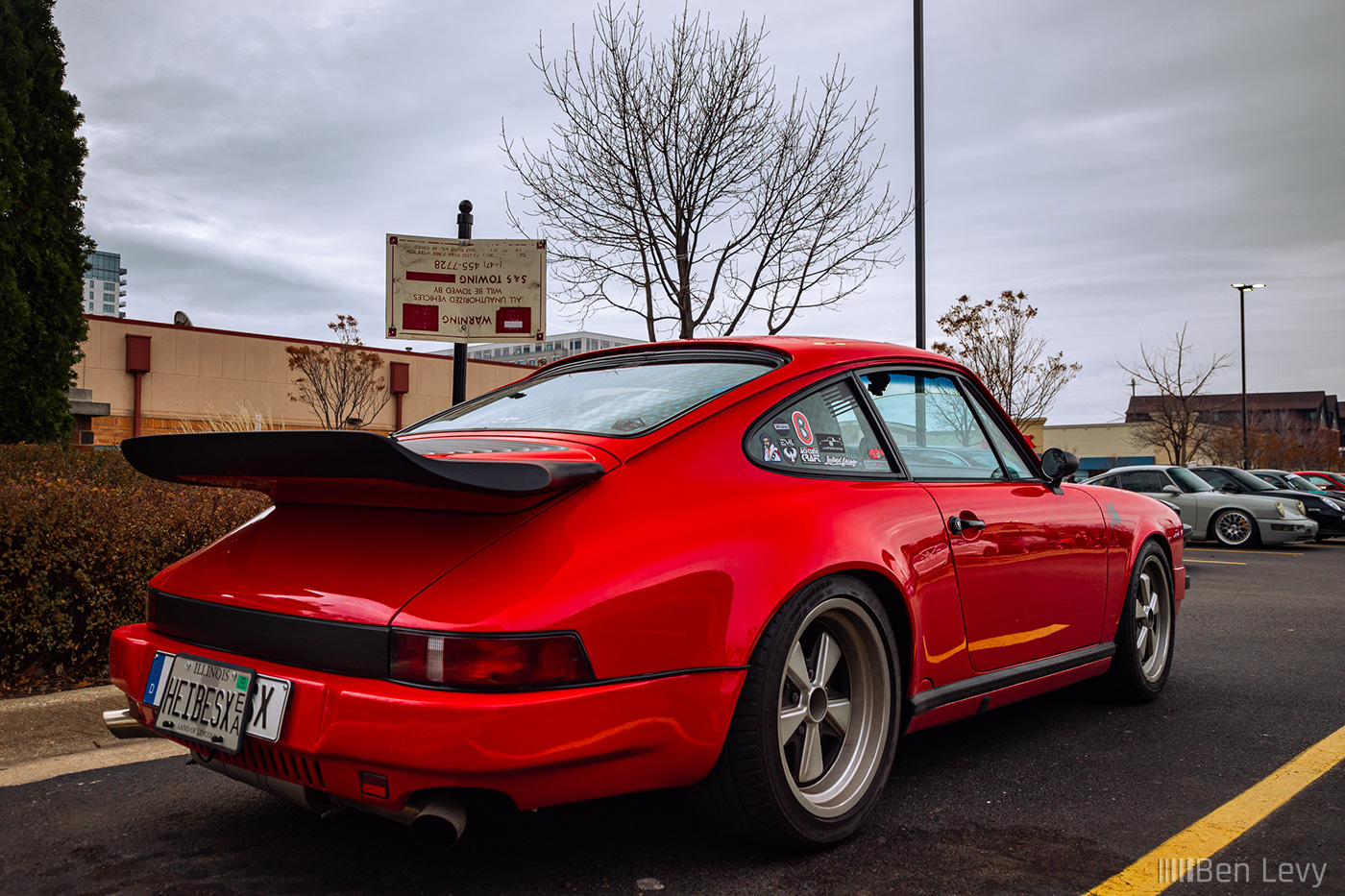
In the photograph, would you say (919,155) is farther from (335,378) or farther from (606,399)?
(335,378)

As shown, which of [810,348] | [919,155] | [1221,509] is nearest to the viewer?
[810,348]

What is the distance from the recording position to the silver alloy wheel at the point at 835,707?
103 inches

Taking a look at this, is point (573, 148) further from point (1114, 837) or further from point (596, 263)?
point (1114, 837)

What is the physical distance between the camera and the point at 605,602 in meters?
2.18

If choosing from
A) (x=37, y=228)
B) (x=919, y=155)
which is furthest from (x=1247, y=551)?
(x=37, y=228)

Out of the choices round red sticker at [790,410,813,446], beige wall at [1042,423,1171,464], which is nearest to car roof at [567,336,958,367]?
round red sticker at [790,410,813,446]

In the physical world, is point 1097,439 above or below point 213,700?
above

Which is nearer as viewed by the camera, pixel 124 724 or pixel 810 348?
pixel 124 724

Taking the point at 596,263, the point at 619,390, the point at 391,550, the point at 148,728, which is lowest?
the point at 148,728

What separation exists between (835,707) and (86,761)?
106 inches

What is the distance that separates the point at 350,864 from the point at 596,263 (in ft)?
31.1

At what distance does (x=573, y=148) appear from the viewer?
36.1 feet

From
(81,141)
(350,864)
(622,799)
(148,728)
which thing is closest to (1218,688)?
(622,799)

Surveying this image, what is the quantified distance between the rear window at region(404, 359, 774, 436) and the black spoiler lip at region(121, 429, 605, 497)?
0.41 m
